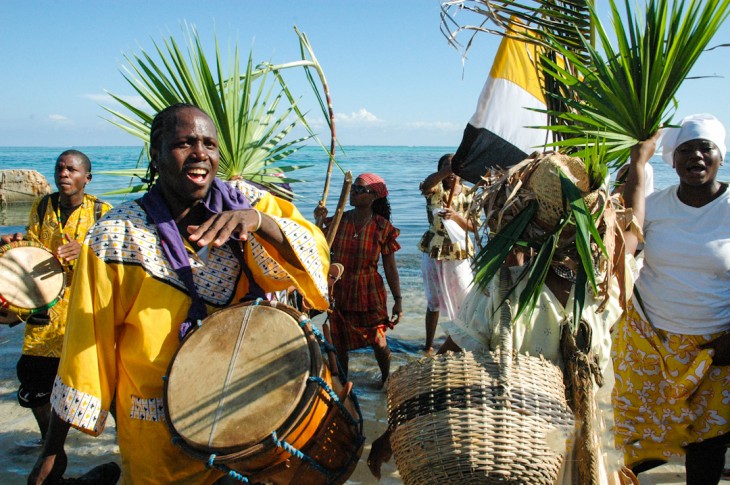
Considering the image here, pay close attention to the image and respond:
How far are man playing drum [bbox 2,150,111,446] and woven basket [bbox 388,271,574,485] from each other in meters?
Answer: 3.08

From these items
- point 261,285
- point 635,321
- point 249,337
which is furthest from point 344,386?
point 635,321

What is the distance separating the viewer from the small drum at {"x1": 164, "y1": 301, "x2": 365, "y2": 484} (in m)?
2.01

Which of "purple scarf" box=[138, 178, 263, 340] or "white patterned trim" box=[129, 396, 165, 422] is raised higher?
"purple scarf" box=[138, 178, 263, 340]

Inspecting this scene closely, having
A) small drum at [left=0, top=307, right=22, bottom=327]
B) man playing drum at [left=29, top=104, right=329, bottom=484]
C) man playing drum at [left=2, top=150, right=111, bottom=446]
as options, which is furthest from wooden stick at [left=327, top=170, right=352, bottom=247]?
small drum at [left=0, top=307, right=22, bottom=327]

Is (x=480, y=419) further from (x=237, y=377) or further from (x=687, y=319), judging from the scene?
(x=687, y=319)

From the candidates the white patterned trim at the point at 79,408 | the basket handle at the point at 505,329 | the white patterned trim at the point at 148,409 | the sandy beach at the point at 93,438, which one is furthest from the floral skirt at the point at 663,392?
the white patterned trim at the point at 79,408

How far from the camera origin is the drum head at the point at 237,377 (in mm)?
2025

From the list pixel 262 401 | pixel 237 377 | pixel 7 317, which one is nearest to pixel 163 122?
pixel 237 377

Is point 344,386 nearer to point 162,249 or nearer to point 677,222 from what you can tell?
point 162,249

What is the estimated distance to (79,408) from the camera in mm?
2150

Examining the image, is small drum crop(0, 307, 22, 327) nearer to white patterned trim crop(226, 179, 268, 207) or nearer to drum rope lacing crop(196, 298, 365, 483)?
white patterned trim crop(226, 179, 268, 207)

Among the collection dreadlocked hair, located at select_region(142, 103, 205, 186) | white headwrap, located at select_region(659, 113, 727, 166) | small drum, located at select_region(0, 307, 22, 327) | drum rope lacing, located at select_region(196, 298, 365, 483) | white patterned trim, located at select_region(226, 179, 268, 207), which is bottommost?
small drum, located at select_region(0, 307, 22, 327)

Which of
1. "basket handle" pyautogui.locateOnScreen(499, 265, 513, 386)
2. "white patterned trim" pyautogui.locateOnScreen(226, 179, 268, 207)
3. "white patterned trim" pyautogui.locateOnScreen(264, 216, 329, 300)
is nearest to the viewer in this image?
"basket handle" pyautogui.locateOnScreen(499, 265, 513, 386)

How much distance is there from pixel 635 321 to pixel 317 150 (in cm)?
5339
